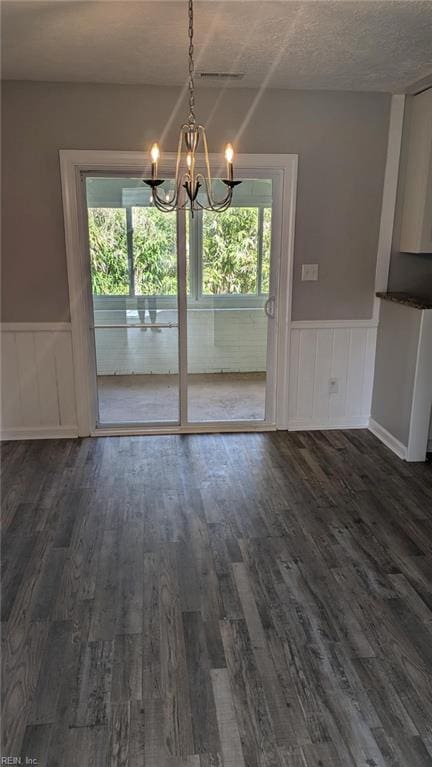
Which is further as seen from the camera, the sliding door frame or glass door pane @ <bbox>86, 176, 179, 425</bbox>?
glass door pane @ <bbox>86, 176, 179, 425</bbox>

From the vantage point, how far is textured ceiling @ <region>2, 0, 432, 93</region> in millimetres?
2342

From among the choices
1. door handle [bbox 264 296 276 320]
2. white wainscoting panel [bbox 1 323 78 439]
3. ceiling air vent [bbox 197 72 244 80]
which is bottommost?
white wainscoting panel [bbox 1 323 78 439]

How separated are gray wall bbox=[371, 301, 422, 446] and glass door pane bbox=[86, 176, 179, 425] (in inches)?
64.7

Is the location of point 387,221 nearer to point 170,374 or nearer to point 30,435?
point 170,374

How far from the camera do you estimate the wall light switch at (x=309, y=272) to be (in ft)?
12.9

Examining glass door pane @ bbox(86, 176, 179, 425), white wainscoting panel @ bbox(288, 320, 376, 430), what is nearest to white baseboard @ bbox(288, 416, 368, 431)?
white wainscoting panel @ bbox(288, 320, 376, 430)

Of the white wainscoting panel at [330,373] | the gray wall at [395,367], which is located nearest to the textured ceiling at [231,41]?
the gray wall at [395,367]

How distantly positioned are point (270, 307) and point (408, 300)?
1.02 m

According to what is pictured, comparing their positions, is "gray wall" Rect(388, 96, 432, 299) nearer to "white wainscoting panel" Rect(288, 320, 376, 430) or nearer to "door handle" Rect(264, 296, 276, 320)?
"white wainscoting panel" Rect(288, 320, 376, 430)

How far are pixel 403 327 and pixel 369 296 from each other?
49 cm

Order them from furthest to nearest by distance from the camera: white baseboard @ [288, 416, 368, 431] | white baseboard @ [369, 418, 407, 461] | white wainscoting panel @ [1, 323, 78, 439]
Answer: white baseboard @ [288, 416, 368, 431]
white wainscoting panel @ [1, 323, 78, 439]
white baseboard @ [369, 418, 407, 461]

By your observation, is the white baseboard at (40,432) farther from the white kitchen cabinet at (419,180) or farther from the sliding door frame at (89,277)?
the white kitchen cabinet at (419,180)

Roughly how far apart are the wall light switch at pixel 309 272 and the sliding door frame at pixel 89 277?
0.10 m

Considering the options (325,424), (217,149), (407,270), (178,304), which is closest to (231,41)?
(217,149)
